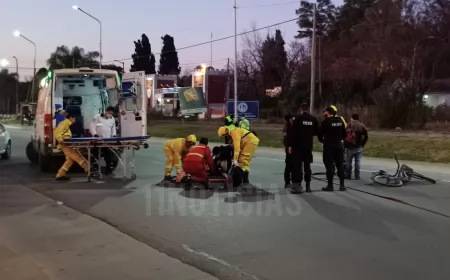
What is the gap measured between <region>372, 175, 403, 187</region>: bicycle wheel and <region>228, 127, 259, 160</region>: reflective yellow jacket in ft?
9.90

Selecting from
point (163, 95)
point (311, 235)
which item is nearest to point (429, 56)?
Result: point (163, 95)

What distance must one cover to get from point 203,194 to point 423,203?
4088mm

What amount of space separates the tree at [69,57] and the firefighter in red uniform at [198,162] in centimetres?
5972

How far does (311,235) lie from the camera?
22.9 feet

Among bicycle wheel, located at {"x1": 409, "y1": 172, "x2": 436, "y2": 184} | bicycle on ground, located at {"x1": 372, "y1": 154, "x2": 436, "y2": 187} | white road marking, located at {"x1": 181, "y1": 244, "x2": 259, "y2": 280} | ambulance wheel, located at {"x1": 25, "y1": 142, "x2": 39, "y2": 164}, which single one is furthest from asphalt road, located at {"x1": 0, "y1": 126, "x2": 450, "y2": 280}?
ambulance wheel, located at {"x1": 25, "y1": 142, "x2": 39, "y2": 164}

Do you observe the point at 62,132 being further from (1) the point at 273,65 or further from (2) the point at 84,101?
(1) the point at 273,65

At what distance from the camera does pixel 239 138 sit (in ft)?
35.3

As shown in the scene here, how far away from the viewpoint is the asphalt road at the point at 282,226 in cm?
565

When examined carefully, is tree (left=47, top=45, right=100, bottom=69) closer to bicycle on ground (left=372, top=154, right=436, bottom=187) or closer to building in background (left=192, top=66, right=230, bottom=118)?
building in background (left=192, top=66, right=230, bottom=118)

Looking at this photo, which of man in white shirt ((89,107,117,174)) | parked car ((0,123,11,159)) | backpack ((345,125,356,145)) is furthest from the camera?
parked car ((0,123,11,159))

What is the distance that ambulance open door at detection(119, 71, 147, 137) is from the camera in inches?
516

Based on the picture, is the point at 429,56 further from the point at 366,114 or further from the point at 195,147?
the point at 195,147

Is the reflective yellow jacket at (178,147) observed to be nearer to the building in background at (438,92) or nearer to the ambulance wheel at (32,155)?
the ambulance wheel at (32,155)

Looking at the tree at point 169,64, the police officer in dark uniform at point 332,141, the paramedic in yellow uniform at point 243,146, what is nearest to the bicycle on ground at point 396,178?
the police officer in dark uniform at point 332,141
